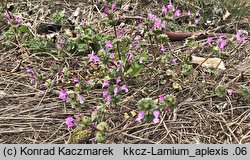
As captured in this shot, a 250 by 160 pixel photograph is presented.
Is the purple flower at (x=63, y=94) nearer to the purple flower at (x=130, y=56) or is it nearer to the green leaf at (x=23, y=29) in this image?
the purple flower at (x=130, y=56)

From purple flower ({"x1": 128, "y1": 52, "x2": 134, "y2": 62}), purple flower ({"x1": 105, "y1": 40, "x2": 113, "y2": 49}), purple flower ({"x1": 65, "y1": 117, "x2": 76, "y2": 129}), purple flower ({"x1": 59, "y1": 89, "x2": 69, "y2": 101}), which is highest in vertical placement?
purple flower ({"x1": 105, "y1": 40, "x2": 113, "y2": 49})

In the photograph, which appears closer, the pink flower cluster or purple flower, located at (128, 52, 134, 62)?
the pink flower cluster

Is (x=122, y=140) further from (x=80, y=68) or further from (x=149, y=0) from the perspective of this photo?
(x=149, y=0)

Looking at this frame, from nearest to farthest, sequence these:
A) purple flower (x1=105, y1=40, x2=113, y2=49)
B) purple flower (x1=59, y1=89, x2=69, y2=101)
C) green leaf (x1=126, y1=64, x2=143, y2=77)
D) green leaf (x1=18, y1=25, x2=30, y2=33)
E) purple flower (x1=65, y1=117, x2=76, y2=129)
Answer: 1. purple flower (x1=65, y1=117, x2=76, y2=129)
2. purple flower (x1=59, y1=89, x2=69, y2=101)
3. green leaf (x1=126, y1=64, x2=143, y2=77)
4. purple flower (x1=105, y1=40, x2=113, y2=49)
5. green leaf (x1=18, y1=25, x2=30, y2=33)

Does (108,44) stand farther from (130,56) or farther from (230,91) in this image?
(230,91)

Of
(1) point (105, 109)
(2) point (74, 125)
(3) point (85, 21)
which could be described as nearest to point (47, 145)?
(2) point (74, 125)

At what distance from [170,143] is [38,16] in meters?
1.72

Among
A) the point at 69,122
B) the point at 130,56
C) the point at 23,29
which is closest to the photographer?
the point at 69,122

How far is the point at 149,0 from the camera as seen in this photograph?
133 inches

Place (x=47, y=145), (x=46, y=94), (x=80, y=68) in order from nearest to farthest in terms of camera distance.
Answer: (x=47, y=145), (x=46, y=94), (x=80, y=68)

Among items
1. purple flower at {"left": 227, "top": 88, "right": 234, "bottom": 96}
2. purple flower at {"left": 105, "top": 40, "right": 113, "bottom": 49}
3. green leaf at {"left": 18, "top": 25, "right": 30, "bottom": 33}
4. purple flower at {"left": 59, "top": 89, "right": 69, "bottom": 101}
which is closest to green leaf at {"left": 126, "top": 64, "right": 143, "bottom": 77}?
purple flower at {"left": 105, "top": 40, "right": 113, "bottom": 49}

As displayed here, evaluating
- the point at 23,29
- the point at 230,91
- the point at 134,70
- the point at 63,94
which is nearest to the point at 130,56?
the point at 134,70

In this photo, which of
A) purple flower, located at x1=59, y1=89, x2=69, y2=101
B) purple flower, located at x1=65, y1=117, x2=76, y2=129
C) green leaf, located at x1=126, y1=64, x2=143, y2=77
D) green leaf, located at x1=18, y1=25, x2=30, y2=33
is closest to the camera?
purple flower, located at x1=65, y1=117, x2=76, y2=129

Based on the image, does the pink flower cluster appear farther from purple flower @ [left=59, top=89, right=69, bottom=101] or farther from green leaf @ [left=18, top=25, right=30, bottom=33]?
green leaf @ [left=18, top=25, right=30, bottom=33]
